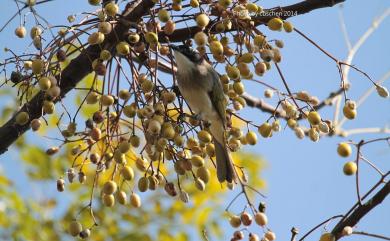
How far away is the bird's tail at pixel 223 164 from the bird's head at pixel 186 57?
1.71 ft

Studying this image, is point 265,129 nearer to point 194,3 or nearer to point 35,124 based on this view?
point 194,3

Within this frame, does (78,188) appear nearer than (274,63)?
No

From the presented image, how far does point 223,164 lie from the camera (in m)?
3.46

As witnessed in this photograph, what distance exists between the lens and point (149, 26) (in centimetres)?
304

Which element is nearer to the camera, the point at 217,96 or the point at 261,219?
the point at 261,219

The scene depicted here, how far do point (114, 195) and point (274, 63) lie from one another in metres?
1.03

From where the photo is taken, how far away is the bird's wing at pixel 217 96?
11.6 feet

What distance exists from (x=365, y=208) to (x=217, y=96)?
174 cm

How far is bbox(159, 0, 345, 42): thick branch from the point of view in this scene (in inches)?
119

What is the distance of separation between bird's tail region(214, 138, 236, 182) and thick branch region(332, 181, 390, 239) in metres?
1.17

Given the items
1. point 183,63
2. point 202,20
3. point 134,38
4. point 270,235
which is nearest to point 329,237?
point 270,235

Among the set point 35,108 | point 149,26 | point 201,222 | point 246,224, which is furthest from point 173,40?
point 201,222

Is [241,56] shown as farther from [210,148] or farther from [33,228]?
[33,228]

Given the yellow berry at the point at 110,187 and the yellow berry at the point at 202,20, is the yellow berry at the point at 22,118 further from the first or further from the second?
the yellow berry at the point at 202,20
